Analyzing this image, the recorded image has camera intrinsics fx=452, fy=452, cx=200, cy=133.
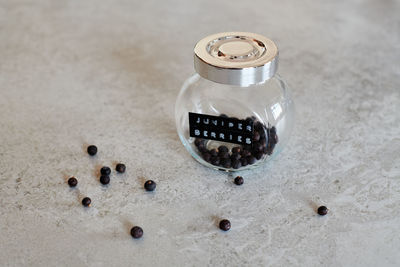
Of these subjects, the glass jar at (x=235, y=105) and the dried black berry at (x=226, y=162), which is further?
the dried black berry at (x=226, y=162)

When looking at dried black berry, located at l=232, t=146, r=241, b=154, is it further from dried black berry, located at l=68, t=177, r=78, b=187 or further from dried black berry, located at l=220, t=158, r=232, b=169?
dried black berry, located at l=68, t=177, r=78, b=187

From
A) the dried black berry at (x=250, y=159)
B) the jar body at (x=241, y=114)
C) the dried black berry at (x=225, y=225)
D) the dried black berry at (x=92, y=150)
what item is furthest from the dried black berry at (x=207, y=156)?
the dried black berry at (x=92, y=150)

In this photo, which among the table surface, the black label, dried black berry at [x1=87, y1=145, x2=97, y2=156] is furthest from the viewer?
dried black berry at [x1=87, y1=145, x2=97, y2=156]

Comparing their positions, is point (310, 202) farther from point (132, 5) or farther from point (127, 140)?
point (132, 5)

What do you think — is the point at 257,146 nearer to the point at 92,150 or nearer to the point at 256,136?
the point at 256,136

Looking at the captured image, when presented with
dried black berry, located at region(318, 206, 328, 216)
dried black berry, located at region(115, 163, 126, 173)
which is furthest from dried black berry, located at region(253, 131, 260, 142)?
dried black berry, located at region(115, 163, 126, 173)

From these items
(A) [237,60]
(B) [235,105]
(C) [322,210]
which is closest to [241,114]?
(B) [235,105]

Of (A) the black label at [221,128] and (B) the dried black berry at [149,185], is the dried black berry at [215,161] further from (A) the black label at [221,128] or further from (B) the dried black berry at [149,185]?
(B) the dried black berry at [149,185]
